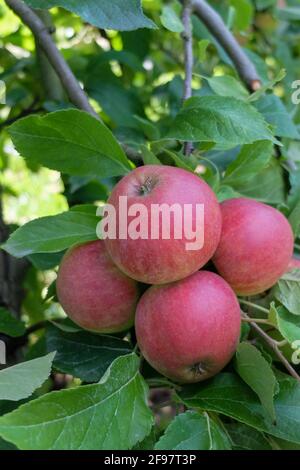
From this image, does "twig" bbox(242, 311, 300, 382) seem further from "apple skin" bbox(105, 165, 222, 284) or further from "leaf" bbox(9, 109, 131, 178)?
"leaf" bbox(9, 109, 131, 178)

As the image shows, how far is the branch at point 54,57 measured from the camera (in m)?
0.90

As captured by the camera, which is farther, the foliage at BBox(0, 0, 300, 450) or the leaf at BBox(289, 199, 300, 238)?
the leaf at BBox(289, 199, 300, 238)

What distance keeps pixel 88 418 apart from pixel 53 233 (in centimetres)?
24

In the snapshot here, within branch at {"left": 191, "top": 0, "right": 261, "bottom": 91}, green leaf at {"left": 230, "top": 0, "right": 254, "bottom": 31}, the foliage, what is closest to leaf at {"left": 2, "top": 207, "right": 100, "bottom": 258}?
the foliage

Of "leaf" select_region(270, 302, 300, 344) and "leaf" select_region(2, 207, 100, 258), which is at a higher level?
"leaf" select_region(2, 207, 100, 258)

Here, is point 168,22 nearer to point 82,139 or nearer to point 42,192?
point 82,139

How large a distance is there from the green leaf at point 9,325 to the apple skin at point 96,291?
0.16m

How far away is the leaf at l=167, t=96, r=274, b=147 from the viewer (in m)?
0.74

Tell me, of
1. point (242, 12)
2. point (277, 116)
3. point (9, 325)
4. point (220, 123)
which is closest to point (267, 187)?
point (277, 116)

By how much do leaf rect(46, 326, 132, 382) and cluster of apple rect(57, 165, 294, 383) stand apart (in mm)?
51

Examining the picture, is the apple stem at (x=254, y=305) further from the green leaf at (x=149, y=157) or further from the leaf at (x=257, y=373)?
the green leaf at (x=149, y=157)

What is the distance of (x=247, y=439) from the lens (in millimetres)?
728

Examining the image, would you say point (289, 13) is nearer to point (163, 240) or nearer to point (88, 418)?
point (163, 240)

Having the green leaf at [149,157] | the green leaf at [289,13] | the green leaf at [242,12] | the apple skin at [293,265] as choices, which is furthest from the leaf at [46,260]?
the green leaf at [289,13]
